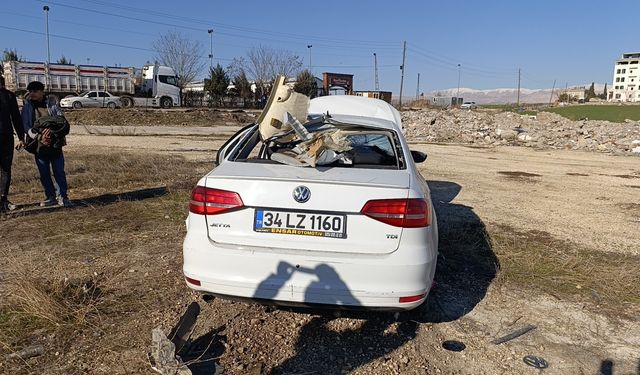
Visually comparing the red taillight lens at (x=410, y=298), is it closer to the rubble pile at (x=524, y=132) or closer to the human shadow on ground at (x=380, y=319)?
the human shadow on ground at (x=380, y=319)

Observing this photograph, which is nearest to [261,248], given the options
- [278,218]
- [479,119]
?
[278,218]

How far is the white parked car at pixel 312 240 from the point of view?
108 inches

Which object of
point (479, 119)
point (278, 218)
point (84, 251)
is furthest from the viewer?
point (479, 119)

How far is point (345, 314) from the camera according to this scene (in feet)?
9.38

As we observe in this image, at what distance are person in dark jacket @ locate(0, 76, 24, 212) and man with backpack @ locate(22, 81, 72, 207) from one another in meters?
0.15

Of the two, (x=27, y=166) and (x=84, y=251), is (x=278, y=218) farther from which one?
(x=27, y=166)

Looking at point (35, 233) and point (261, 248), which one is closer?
point (261, 248)

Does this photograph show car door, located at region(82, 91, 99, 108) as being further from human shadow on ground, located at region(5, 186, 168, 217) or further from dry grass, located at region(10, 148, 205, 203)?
human shadow on ground, located at region(5, 186, 168, 217)

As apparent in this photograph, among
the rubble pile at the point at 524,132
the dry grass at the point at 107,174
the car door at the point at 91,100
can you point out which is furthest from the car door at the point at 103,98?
the dry grass at the point at 107,174

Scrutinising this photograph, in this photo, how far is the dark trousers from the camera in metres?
6.04

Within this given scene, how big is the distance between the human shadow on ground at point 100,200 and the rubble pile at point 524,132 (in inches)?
707

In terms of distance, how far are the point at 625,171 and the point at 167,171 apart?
12.2m

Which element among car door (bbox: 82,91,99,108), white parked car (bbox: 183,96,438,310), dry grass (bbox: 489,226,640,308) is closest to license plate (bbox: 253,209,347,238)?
white parked car (bbox: 183,96,438,310)

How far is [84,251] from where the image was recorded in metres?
4.66
